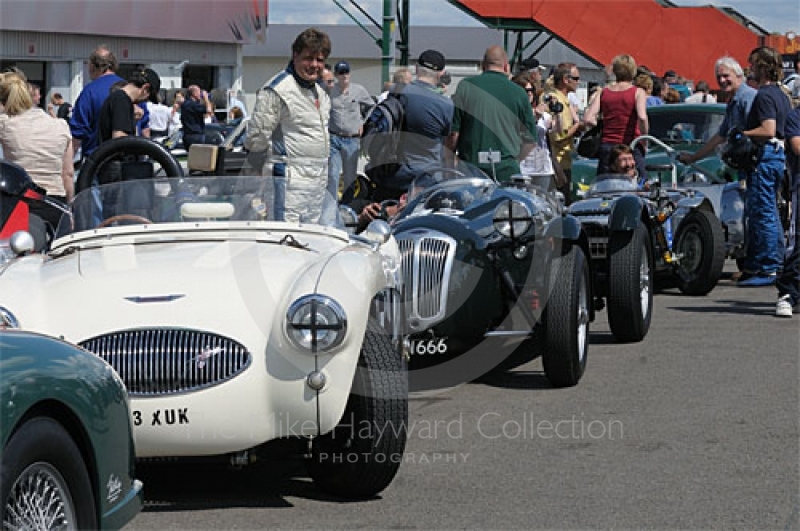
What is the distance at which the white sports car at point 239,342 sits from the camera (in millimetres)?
5453

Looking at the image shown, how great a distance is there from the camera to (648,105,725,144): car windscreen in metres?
15.2

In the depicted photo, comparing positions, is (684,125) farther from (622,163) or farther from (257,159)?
(257,159)

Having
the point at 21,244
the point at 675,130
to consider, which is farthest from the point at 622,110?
the point at 21,244

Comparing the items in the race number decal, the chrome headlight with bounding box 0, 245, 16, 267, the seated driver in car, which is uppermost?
the seated driver in car

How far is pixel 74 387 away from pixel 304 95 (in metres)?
4.63

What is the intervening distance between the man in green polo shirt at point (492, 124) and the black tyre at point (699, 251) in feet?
6.21

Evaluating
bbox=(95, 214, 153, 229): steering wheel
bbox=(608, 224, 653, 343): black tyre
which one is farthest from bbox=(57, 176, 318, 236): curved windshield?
bbox=(608, 224, 653, 343): black tyre

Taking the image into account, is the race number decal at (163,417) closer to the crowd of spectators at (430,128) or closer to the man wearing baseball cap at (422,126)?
the crowd of spectators at (430,128)

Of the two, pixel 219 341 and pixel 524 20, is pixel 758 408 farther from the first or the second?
pixel 524 20

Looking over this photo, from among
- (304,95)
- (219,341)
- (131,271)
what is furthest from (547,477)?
(304,95)

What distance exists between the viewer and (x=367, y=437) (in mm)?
5730

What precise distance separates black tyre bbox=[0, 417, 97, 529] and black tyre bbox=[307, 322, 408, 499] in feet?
5.08

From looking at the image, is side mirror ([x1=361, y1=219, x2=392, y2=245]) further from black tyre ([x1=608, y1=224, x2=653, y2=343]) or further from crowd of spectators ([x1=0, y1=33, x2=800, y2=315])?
black tyre ([x1=608, y1=224, x2=653, y2=343])

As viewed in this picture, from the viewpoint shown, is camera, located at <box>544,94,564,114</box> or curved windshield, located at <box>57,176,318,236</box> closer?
curved windshield, located at <box>57,176,318,236</box>
